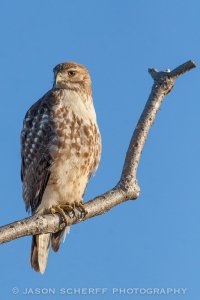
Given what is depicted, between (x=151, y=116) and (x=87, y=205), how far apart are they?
35.8 inches

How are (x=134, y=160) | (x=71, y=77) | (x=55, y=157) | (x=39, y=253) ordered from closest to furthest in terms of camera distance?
(x=134, y=160) → (x=39, y=253) → (x=55, y=157) → (x=71, y=77)

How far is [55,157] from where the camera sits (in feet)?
22.9

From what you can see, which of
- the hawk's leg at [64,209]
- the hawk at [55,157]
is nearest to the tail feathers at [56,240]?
the hawk at [55,157]

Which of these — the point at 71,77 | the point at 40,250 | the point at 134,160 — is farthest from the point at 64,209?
the point at 71,77

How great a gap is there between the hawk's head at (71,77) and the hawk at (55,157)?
57 cm

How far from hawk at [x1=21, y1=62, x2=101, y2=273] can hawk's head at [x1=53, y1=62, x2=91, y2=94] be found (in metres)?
0.57

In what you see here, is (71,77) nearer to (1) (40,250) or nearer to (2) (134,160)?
(1) (40,250)

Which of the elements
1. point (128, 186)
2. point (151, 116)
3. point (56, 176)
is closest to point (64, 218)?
point (128, 186)

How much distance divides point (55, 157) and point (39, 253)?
1118mm

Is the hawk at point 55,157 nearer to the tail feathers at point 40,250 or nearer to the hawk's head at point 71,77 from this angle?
the tail feathers at point 40,250

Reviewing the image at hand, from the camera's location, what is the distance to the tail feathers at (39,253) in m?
6.81

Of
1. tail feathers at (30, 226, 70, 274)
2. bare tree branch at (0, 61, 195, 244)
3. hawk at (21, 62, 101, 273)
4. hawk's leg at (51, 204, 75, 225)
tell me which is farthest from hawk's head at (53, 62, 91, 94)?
bare tree branch at (0, 61, 195, 244)

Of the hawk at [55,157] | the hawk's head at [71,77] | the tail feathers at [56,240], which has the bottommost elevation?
the tail feathers at [56,240]

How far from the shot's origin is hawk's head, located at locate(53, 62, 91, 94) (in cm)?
812
